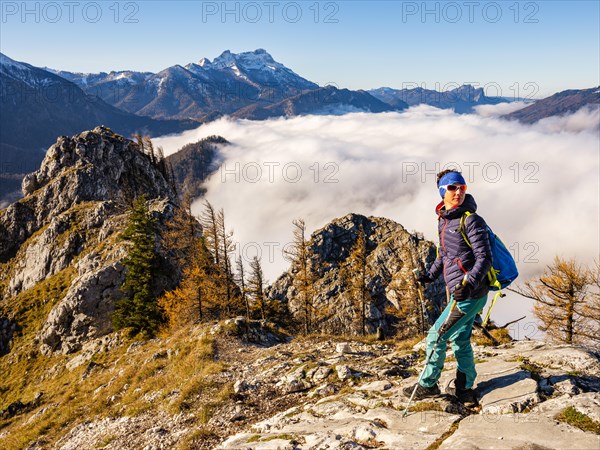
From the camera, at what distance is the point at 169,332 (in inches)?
1321

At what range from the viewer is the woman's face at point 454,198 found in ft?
23.9

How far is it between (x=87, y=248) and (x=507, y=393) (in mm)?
53260

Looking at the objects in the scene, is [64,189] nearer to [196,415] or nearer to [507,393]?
[196,415]

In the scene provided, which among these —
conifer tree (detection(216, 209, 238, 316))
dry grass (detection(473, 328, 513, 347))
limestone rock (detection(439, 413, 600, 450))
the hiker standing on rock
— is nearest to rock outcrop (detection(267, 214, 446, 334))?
conifer tree (detection(216, 209, 238, 316))

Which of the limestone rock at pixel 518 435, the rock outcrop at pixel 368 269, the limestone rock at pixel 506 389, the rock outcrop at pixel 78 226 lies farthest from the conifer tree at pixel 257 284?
the limestone rock at pixel 518 435

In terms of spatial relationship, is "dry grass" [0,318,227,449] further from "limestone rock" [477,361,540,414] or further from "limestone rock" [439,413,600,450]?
"limestone rock" [477,361,540,414]

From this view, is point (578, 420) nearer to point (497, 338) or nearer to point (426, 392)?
point (426, 392)

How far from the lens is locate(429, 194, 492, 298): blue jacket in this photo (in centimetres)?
683

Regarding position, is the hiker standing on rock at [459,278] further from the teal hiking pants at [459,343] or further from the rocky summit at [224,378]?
the rocky summit at [224,378]

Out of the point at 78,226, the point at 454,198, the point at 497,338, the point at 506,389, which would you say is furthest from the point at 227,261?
the point at 454,198

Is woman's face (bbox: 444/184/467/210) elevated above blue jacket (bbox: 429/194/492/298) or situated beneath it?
elevated above

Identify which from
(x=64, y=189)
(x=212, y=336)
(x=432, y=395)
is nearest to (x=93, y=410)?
(x=212, y=336)

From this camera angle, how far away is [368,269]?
71.1m

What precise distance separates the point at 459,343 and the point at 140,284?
3800 centimetres
